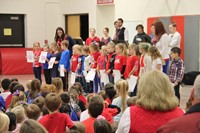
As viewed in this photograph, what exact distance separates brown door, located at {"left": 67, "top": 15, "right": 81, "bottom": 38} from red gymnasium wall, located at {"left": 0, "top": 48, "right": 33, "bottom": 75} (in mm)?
3384

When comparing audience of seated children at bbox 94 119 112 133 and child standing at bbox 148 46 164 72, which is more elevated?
child standing at bbox 148 46 164 72

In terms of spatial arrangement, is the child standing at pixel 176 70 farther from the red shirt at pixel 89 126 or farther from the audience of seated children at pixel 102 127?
the audience of seated children at pixel 102 127

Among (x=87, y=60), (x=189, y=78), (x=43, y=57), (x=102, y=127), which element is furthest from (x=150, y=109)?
(x=189, y=78)

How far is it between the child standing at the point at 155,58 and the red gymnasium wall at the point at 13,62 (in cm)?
968

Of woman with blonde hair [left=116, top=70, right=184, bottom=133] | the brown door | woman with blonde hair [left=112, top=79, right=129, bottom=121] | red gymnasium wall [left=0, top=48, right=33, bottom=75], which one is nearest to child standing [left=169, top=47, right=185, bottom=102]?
woman with blonde hair [left=112, top=79, right=129, bottom=121]

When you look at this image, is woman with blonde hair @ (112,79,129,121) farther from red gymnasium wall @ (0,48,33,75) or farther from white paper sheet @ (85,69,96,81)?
red gymnasium wall @ (0,48,33,75)

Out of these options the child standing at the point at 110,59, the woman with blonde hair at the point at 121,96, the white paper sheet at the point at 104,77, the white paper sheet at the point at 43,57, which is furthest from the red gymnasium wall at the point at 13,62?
the woman with blonde hair at the point at 121,96

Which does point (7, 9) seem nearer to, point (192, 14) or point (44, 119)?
point (192, 14)

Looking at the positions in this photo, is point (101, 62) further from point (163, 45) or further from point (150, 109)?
point (150, 109)

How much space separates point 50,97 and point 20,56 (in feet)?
42.2

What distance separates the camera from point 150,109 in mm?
3012

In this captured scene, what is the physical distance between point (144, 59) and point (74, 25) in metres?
11.3

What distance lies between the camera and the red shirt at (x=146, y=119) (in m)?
3.00

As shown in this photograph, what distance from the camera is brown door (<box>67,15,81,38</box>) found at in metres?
19.6
